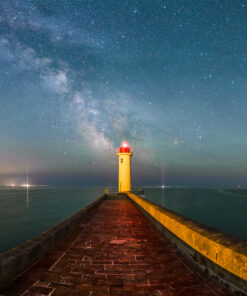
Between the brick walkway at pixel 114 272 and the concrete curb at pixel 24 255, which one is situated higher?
the concrete curb at pixel 24 255

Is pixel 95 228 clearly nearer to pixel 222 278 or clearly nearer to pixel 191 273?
pixel 191 273

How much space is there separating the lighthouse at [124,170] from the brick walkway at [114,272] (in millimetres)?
19454

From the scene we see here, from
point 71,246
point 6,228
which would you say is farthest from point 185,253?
point 6,228

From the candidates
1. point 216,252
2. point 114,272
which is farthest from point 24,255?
point 216,252

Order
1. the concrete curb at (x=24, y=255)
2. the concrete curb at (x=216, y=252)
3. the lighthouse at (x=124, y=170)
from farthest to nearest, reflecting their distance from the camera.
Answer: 1. the lighthouse at (x=124, y=170)
2. the concrete curb at (x=24, y=255)
3. the concrete curb at (x=216, y=252)

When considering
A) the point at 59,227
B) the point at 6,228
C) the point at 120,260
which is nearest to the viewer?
the point at 120,260

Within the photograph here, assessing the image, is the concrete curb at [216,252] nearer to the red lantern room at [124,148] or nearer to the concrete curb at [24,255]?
the concrete curb at [24,255]

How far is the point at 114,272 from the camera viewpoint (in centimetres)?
322

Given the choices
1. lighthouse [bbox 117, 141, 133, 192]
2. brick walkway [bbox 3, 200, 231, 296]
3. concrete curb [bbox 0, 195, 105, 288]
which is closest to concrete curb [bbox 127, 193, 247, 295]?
brick walkway [bbox 3, 200, 231, 296]

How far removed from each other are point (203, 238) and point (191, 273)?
2.00 ft

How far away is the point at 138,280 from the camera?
2949 mm

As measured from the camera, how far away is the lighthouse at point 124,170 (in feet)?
80.0

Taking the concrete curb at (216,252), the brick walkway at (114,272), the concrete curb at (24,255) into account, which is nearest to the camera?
the concrete curb at (216,252)

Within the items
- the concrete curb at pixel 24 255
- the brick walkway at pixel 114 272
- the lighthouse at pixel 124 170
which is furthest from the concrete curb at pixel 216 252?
the lighthouse at pixel 124 170
